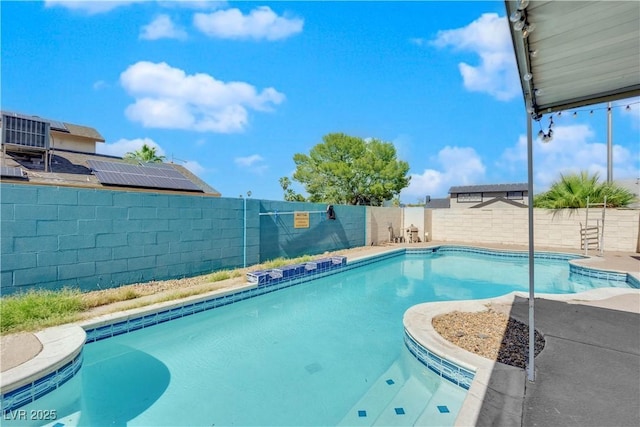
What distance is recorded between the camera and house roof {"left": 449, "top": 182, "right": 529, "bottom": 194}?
96.8ft

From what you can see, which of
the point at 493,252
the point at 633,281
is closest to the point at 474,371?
the point at 633,281

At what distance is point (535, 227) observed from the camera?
11867mm

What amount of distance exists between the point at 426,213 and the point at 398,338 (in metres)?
11.3

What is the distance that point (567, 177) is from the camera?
11.7m

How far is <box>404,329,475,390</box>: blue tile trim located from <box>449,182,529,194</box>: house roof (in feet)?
102

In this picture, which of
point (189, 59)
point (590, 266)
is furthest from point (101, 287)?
point (590, 266)

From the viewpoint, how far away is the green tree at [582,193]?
10.8 m

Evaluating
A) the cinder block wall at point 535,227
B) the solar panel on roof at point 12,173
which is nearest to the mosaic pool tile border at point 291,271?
the solar panel on roof at point 12,173

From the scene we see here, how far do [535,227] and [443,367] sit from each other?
1144 cm

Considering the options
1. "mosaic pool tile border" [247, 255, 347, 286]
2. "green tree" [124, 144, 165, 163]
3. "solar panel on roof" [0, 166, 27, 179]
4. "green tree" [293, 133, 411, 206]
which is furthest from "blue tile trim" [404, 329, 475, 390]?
"green tree" [124, 144, 165, 163]

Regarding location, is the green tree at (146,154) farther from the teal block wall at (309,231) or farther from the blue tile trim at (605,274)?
the blue tile trim at (605,274)

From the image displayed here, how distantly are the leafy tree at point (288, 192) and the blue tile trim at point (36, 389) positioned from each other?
18.4 meters

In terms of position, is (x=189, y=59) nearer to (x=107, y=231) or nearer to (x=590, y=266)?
(x=107, y=231)

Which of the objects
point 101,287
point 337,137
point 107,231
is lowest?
point 101,287
